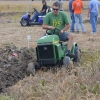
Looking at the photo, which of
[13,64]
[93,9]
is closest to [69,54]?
[13,64]

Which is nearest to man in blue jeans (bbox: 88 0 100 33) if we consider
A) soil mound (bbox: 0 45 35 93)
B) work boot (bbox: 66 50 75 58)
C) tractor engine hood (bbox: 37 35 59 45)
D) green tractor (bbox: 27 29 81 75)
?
soil mound (bbox: 0 45 35 93)

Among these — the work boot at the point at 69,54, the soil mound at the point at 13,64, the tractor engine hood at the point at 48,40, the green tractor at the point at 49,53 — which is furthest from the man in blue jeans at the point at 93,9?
the tractor engine hood at the point at 48,40

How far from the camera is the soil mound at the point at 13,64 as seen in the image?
8.19 metres

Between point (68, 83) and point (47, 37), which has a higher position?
point (47, 37)

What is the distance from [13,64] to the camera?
9203mm

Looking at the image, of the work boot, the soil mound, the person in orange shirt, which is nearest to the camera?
the soil mound

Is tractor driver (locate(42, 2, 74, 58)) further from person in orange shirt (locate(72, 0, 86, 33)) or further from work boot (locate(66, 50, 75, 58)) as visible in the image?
person in orange shirt (locate(72, 0, 86, 33))

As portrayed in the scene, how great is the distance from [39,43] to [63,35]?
702 millimetres

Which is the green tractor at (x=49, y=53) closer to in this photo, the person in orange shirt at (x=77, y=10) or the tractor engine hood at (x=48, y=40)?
the tractor engine hood at (x=48, y=40)

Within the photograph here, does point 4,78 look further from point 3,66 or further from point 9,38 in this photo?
point 9,38

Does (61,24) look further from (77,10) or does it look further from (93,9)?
(77,10)

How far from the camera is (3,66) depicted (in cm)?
883

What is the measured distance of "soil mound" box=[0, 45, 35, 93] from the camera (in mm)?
8192

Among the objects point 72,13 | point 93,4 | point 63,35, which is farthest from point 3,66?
point 72,13
